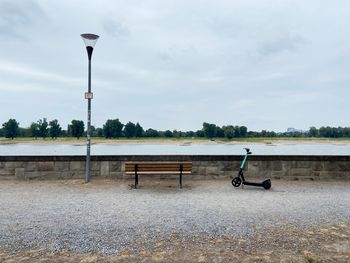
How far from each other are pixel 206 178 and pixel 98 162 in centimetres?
330

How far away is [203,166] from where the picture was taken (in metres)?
9.88

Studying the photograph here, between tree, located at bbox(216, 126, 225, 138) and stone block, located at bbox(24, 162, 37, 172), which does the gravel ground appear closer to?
stone block, located at bbox(24, 162, 37, 172)

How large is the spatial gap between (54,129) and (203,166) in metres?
104

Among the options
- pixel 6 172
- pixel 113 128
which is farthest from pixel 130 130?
pixel 6 172

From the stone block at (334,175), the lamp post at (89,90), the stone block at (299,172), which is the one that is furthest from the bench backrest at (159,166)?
the stone block at (334,175)

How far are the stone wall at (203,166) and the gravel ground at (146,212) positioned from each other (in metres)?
0.77

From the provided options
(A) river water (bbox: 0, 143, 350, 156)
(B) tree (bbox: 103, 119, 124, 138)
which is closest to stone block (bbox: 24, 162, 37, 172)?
(A) river water (bbox: 0, 143, 350, 156)

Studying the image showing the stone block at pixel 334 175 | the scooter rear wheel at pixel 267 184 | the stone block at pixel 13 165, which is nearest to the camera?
the scooter rear wheel at pixel 267 184

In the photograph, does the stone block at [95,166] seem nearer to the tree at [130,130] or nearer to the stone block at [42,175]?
the stone block at [42,175]

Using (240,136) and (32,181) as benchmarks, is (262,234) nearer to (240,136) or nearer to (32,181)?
(32,181)

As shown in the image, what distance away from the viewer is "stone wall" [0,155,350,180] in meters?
9.75

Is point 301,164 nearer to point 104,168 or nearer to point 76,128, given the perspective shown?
point 104,168

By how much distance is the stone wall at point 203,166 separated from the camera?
32.0 ft

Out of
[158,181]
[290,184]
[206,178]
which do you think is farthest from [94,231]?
[290,184]
